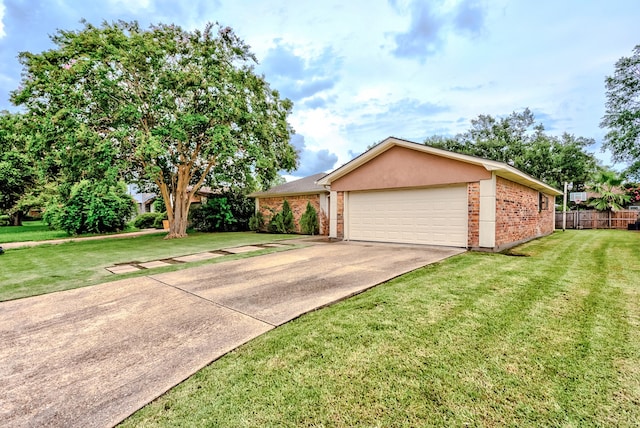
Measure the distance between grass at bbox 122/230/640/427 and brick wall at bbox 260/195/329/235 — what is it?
35.0 feet

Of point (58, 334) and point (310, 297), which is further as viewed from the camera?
A: point (310, 297)

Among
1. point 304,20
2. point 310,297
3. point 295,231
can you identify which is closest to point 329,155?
point 295,231

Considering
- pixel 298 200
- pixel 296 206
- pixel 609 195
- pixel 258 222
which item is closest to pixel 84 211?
pixel 258 222

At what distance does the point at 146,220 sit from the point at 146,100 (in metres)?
14.2

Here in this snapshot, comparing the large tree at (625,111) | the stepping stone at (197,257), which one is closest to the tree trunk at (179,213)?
the stepping stone at (197,257)

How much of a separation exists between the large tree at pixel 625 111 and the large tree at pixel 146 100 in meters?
15.4

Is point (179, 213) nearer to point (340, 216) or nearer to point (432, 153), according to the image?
point (340, 216)

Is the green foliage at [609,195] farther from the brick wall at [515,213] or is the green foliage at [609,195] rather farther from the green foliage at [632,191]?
the brick wall at [515,213]

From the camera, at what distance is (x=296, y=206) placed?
614 inches

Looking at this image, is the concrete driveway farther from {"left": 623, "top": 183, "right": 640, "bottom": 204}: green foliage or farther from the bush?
{"left": 623, "top": 183, "right": 640, "bottom": 204}: green foliage

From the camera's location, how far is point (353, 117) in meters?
20.2

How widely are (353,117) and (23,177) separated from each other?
24.1m

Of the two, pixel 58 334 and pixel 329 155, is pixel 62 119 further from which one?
pixel 329 155

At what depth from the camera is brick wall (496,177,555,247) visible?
8.24 metres
